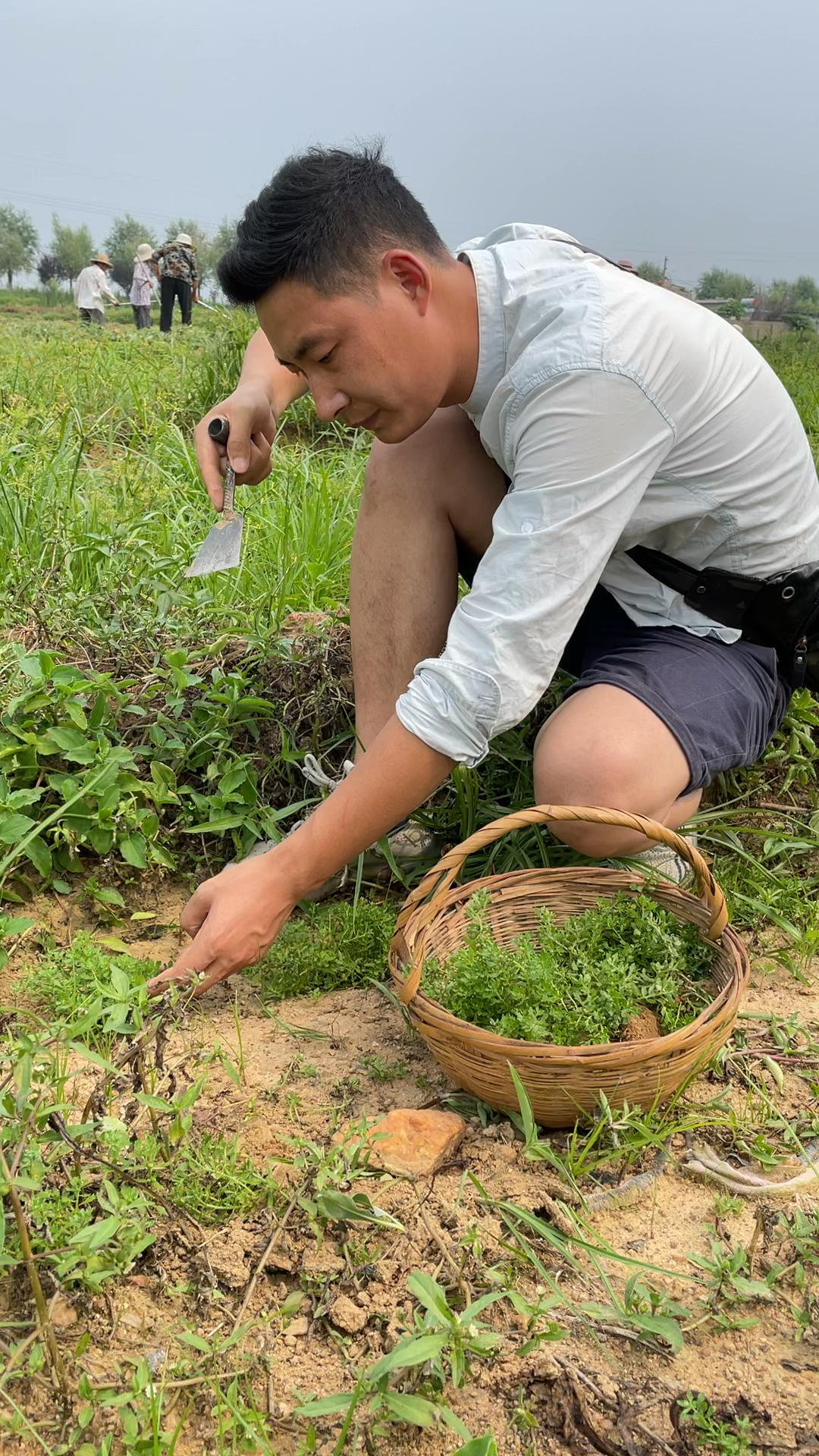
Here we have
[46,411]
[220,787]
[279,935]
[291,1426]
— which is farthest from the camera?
[46,411]

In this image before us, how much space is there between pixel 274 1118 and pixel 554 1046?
48 centimetres

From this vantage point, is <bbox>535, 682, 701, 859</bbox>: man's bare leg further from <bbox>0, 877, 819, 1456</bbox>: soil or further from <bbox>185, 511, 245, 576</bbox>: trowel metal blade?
<bbox>185, 511, 245, 576</bbox>: trowel metal blade

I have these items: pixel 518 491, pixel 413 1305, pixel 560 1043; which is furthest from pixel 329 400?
pixel 413 1305

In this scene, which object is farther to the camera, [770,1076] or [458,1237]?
[770,1076]

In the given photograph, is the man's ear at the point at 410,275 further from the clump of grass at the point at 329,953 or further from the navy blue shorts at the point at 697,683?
the clump of grass at the point at 329,953

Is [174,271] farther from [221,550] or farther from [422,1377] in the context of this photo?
[422,1377]

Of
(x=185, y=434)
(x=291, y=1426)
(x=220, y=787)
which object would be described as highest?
(x=185, y=434)

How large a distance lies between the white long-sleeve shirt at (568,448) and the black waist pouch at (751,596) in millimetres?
106

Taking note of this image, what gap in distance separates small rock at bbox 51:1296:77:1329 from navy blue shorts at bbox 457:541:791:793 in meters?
1.29

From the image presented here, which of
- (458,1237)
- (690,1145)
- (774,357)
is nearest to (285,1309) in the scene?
(458,1237)

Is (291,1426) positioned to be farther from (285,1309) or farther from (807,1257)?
(807,1257)

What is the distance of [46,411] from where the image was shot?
4.64 metres

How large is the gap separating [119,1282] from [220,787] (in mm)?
1122

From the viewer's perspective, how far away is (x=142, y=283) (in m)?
14.8
